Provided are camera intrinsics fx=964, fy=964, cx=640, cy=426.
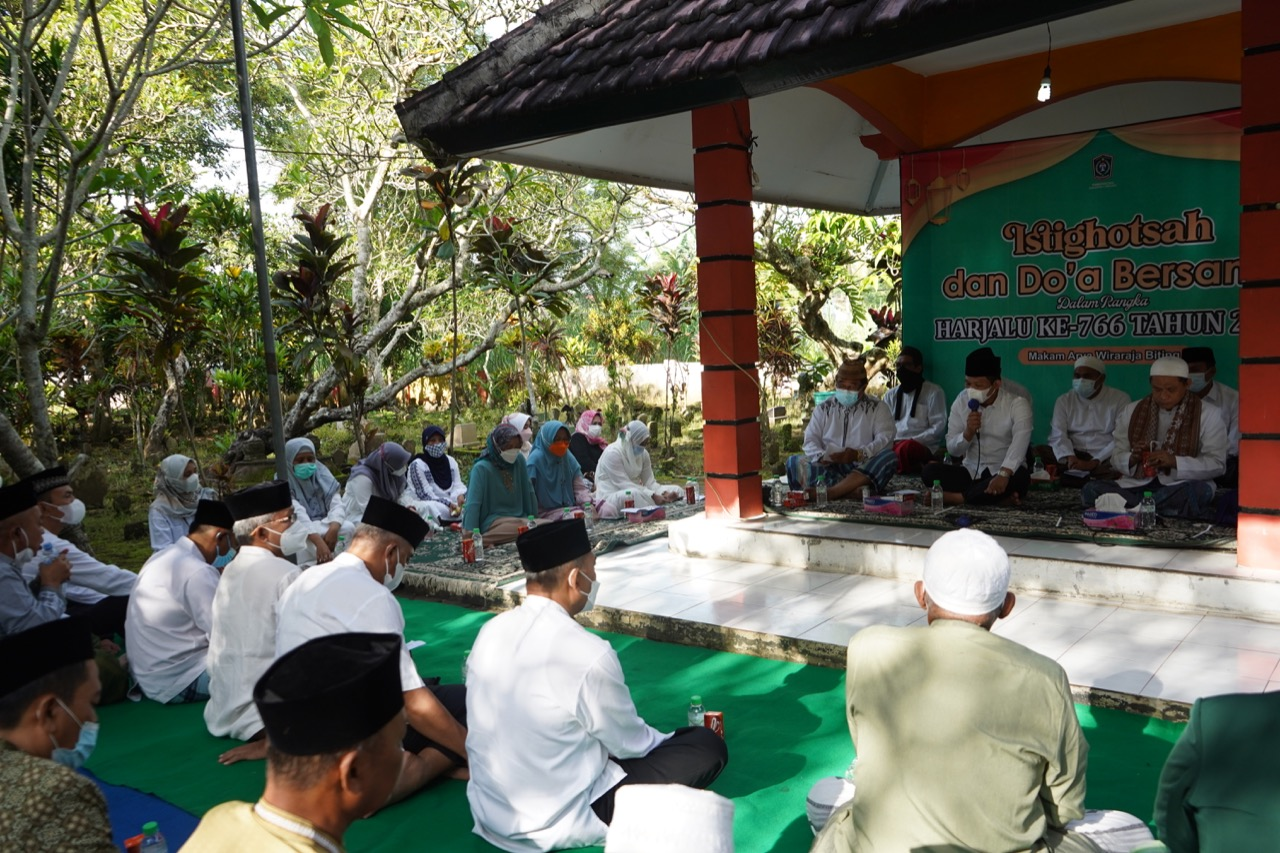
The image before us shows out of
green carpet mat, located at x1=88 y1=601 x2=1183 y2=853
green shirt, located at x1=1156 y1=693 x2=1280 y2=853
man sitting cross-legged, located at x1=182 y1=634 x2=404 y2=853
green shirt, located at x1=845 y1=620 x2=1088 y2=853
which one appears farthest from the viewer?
green carpet mat, located at x1=88 y1=601 x2=1183 y2=853

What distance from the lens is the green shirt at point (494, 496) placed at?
26.6 feet

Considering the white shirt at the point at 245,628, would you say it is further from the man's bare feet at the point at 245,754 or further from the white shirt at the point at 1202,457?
the white shirt at the point at 1202,457

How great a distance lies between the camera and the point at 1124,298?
28.8 feet

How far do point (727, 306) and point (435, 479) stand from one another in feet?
12.0

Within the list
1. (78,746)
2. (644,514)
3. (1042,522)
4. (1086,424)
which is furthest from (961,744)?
(1086,424)

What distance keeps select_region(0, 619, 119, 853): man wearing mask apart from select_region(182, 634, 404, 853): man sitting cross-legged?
0.67m

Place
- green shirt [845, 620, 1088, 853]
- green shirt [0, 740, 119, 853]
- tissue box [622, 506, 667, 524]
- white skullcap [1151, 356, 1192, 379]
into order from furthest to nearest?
tissue box [622, 506, 667, 524], white skullcap [1151, 356, 1192, 379], green shirt [845, 620, 1088, 853], green shirt [0, 740, 119, 853]

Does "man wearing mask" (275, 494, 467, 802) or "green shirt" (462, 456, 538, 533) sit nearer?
"man wearing mask" (275, 494, 467, 802)

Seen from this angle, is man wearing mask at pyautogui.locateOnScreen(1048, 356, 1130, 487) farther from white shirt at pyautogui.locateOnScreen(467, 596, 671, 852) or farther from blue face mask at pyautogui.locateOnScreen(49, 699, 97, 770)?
blue face mask at pyautogui.locateOnScreen(49, 699, 97, 770)

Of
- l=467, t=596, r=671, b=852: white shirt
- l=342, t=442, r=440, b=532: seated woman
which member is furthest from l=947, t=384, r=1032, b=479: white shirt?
l=467, t=596, r=671, b=852: white shirt

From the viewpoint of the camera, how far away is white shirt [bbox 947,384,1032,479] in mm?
7789

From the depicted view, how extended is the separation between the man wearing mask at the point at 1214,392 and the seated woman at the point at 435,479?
6.32 metres

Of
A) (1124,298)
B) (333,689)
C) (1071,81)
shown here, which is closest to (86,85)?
(1071,81)

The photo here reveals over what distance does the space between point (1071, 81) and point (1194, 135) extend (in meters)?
1.24
